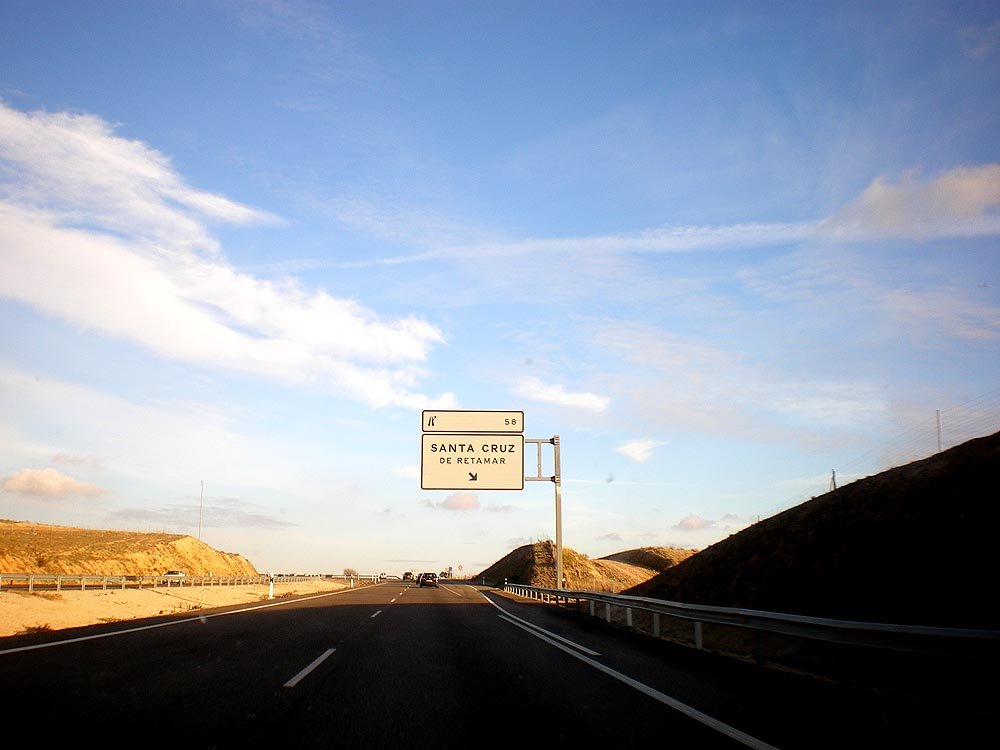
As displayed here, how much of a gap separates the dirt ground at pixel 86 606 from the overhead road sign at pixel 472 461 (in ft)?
33.2

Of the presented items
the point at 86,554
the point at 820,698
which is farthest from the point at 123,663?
the point at 86,554

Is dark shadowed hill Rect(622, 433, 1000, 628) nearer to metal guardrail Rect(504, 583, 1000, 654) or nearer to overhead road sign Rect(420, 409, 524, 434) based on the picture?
metal guardrail Rect(504, 583, 1000, 654)

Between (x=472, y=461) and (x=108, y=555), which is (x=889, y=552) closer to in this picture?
(x=472, y=461)

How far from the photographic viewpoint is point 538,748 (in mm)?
5641

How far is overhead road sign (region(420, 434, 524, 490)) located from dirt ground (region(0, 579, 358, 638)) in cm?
1012

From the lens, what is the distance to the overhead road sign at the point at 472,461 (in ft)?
97.1

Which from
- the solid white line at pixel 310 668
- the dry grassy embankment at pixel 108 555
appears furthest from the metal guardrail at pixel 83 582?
the solid white line at pixel 310 668

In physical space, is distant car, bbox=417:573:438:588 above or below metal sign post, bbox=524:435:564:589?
below

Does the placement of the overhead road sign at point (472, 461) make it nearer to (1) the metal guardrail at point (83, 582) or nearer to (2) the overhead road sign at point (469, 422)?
(2) the overhead road sign at point (469, 422)

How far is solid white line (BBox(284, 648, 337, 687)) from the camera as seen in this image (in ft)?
28.1

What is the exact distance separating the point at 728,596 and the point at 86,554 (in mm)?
58653

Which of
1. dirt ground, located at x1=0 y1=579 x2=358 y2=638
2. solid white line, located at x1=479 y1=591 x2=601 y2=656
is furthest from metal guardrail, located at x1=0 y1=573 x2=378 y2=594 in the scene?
solid white line, located at x1=479 y1=591 x2=601 y2=656

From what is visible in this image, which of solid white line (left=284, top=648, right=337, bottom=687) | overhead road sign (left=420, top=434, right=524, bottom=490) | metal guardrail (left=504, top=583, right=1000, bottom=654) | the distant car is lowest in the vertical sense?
the distant car

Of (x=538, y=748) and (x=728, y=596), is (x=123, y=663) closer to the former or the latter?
(x=538, y=748)
